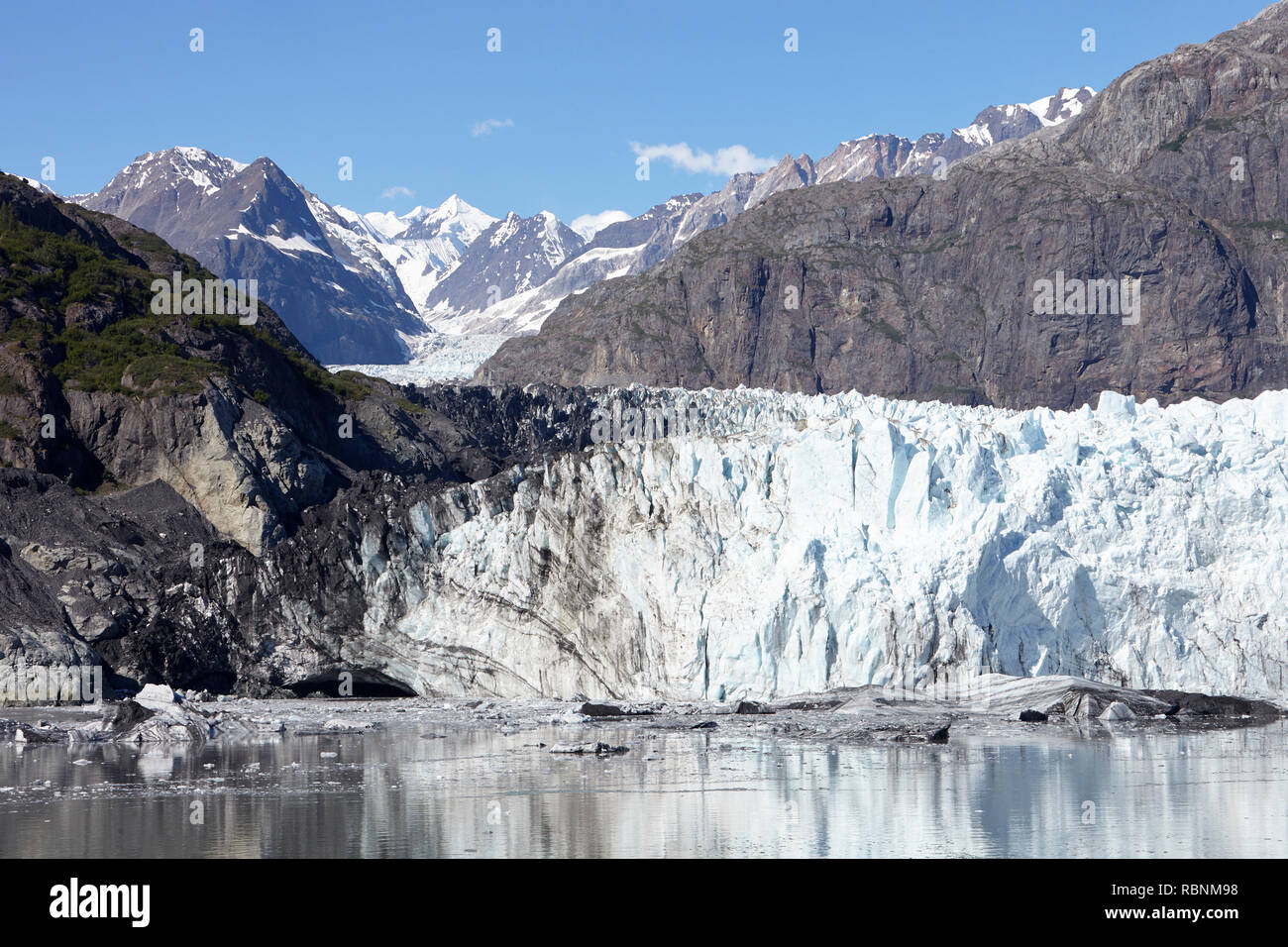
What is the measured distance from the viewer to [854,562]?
1565 inches

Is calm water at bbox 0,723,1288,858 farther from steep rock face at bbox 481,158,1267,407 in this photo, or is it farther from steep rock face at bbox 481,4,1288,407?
steep rock face at bbox 481,4,1288,407

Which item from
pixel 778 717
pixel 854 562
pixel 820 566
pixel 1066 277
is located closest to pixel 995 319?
pixel 1066 277

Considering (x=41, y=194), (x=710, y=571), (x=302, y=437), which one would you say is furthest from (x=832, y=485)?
(x=41, y=194)

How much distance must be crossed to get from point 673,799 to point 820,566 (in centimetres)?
1407

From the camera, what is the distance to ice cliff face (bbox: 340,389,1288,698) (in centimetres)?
3912

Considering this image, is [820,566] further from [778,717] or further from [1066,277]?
[1066,277]

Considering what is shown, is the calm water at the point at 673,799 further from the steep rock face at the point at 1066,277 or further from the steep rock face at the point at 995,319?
the steep rock face at the point at 1066,277

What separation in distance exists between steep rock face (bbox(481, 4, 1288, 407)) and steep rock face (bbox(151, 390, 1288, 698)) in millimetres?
133643

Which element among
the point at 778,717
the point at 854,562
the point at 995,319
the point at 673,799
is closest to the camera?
the point at 673,799

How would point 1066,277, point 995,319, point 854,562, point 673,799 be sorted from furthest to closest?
point 995,319 < point 1066,277 < point 854,562 < point 673,799
